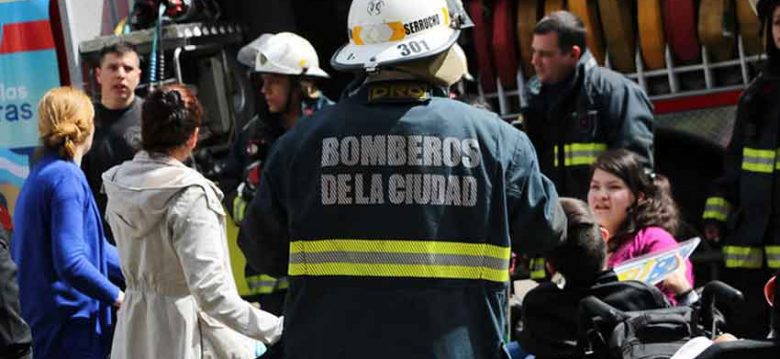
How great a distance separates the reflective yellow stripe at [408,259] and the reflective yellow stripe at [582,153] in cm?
303

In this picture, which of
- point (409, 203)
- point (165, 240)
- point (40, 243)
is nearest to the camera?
point (409, 203)

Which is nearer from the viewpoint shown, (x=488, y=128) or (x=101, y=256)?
(x=488, y=128)

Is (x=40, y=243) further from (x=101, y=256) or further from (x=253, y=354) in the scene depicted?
Result: (x=253, y=354)

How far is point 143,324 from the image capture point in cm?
567

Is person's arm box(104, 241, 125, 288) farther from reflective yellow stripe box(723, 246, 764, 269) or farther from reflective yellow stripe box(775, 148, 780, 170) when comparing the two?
reflective yellow stripe box(775, 148, 780, 170)

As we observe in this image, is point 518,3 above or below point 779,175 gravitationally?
above

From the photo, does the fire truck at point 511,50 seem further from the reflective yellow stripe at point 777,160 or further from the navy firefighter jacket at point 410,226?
the navy firefighter jacket at point 410,226

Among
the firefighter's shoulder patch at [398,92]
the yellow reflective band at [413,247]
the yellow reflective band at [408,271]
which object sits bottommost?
the yellow reflective band at [408,271]

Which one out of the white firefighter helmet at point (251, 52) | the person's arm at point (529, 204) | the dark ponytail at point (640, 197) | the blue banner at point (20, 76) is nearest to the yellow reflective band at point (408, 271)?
the person's arm at point (529, 204)

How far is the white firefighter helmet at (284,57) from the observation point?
7867 mm

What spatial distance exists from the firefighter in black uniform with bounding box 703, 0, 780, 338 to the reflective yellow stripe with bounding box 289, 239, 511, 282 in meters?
2.96

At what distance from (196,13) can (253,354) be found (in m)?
3.04

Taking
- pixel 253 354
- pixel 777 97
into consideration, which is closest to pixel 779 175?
pixel 777 97

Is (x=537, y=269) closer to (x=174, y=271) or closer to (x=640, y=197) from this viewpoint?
(x=640, y=197)
